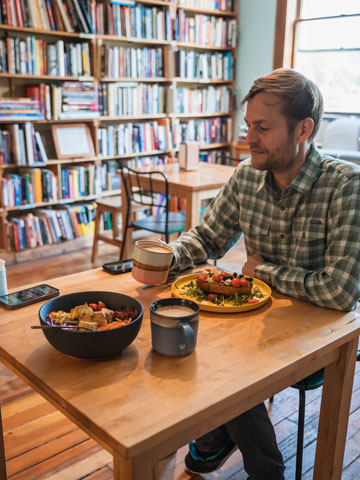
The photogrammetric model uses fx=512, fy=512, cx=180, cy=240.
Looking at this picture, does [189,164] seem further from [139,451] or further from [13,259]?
[139,451]

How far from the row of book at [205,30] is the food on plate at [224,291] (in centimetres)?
413

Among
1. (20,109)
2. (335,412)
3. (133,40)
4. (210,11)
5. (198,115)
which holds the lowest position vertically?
(335,412)

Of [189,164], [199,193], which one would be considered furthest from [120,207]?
[199,193]

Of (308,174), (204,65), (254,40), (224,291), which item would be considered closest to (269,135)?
(308,174)

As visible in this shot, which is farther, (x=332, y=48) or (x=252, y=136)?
(x=332, y=48)

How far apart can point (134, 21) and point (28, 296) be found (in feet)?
12.6

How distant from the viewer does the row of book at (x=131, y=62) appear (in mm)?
4359

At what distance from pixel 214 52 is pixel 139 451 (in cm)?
541

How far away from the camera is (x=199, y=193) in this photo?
3.18 meters

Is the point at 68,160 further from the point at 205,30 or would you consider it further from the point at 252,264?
the point at 252,264

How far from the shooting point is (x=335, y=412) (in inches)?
49.6

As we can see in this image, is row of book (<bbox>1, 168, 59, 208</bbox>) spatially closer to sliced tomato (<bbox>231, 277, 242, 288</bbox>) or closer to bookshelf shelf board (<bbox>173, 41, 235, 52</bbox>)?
bookshelf shelf board (<bbox>173, 41, 235, 52</bbox>)

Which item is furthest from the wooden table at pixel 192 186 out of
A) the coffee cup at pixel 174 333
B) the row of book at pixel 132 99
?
the coffee cup at pixel 174 333

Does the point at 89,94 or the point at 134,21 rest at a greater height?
the point at 134,21
